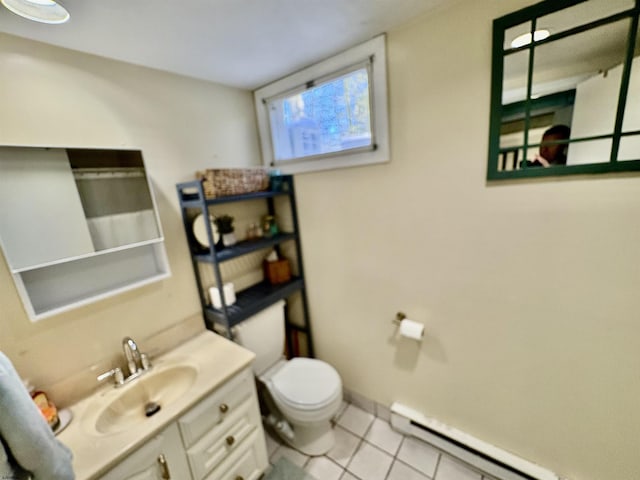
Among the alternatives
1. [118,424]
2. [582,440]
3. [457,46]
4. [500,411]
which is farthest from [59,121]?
[582,440]

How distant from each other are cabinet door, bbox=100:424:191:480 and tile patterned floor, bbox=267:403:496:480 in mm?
682

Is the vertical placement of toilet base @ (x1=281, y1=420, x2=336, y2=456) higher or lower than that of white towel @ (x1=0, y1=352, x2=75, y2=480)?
lower

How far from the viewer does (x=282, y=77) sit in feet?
5.26

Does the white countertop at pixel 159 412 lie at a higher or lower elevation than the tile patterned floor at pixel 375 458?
higher

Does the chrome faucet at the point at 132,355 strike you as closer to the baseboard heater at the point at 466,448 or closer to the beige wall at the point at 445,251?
the beige wall at the point at 445,251

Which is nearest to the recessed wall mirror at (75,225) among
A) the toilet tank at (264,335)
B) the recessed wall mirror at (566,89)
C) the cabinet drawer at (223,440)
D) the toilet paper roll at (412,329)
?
the toilet tank at (264,335)

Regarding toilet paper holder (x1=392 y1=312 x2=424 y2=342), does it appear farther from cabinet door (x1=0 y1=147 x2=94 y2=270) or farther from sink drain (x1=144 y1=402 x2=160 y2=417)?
cabinet door (x1=0 y1=147 x2=94 y2=270)

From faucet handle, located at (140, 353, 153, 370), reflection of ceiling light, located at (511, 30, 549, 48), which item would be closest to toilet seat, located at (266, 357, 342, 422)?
→ faucet handle, located at (140, 353, 153, 370)

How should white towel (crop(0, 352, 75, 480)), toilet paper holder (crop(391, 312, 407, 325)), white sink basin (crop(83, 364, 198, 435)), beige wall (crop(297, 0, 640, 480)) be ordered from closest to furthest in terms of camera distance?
white towel (crop(0, 352, 75, 480)) < beige wall (crop(297, 0, 640, 480)) < white sink basin (crop(83, 364, 198, 435)) < toilet paper holder (crop(391, 312, 407, 325))

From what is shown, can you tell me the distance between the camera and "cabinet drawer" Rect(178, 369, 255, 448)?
42.9 inches

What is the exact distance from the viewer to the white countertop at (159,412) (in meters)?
0.89

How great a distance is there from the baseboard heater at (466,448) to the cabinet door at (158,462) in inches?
46.8

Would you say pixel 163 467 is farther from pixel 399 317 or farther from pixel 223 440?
pixel 399 317

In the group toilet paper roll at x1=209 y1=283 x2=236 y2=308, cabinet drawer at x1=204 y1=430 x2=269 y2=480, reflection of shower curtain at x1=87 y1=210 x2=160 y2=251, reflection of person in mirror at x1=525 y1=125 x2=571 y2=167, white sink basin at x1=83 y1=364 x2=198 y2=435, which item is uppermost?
reflection of person in mirror at x1=525 y1=125 x2=571 y2=167
